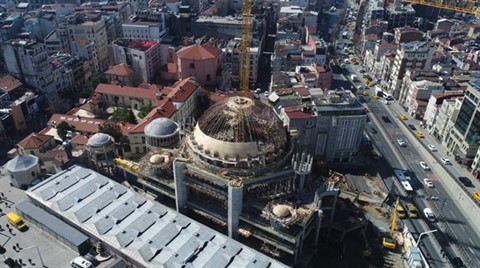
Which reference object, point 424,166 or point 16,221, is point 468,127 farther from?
point 16,221

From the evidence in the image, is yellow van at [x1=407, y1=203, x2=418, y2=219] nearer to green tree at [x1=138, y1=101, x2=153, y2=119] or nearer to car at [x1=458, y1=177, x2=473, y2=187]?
car at [x1=458, y1=177, x2=473, y2=187]

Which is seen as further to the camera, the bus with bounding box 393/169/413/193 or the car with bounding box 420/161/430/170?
the car with bounding box 420/161/430/170

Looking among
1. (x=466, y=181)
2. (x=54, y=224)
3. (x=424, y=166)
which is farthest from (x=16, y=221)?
(x=466, y=181)

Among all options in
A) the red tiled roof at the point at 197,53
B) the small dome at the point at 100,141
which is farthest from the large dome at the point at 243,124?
the red tiled roof at the point at 197,53

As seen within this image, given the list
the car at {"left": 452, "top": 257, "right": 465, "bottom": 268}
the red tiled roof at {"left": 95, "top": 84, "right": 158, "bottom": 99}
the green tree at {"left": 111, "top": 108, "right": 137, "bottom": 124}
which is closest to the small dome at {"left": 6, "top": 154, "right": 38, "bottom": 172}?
the green tree at {"left": 111, "top": 108, "right": 137, "bottom": 124}

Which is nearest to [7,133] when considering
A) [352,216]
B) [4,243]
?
[4,243]
